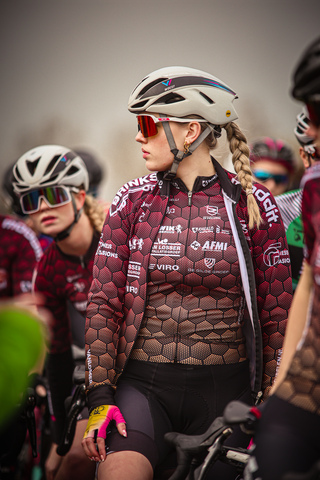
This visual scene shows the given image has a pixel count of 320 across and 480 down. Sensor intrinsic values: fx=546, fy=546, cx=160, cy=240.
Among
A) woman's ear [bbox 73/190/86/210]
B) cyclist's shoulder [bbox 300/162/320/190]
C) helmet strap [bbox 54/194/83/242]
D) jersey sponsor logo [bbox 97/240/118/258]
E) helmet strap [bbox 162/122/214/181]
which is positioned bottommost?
jersey sponsor logo [bbox 97/240/118/258]

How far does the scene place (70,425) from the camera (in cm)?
358

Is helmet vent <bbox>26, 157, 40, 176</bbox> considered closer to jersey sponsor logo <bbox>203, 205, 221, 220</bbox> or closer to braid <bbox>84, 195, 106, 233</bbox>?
braid <bbox>84, 195, 106, 233</bbox>

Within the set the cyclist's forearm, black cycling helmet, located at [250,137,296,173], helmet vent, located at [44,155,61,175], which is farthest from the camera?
black cycling helmet, located at [250,137,296,173]

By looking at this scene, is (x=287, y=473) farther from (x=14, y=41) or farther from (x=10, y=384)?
(x=14, y=41)

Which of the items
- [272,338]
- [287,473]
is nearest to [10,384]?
[287,473]

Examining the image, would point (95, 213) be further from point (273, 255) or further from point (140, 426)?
point (140, 426)

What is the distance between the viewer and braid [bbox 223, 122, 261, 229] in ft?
9.34

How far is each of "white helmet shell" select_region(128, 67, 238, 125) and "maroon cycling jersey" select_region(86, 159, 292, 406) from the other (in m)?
0.34

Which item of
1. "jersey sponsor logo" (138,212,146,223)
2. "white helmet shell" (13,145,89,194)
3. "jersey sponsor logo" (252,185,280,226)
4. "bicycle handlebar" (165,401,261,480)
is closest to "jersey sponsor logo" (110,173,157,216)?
"jersey sponsor logo" (138,212,146,223)

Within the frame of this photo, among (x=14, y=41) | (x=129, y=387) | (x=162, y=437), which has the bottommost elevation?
(x=162, y=437)

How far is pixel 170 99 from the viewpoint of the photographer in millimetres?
2904

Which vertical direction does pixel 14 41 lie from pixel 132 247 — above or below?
above

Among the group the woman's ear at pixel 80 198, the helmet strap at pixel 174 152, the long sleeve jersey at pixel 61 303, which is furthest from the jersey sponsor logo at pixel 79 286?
the helmet strap at pixel 174 152

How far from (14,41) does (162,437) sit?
59.2ft
